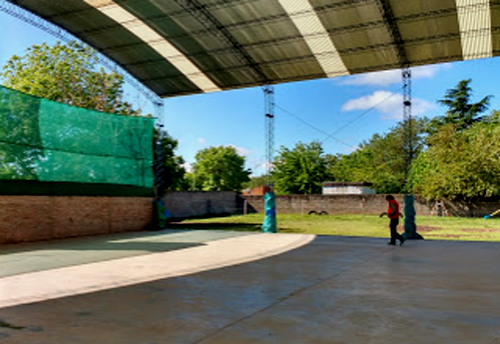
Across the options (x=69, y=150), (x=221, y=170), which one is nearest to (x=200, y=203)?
(x=69, y=150)

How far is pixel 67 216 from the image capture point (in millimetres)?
15203

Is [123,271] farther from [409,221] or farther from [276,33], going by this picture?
[276,33]

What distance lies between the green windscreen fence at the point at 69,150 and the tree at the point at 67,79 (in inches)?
616

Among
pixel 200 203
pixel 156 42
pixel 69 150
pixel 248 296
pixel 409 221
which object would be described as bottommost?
pixel 248 296

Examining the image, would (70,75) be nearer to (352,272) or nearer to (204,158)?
(352,272)

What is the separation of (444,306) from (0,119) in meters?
12.7

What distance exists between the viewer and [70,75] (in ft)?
107

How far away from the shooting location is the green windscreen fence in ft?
44.0

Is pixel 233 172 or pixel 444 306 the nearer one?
pixel 444 306

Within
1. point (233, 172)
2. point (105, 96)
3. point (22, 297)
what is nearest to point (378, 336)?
point (22, 297)

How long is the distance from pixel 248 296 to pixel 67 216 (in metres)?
11.1

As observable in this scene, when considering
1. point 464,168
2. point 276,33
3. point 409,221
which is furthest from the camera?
point 464,168

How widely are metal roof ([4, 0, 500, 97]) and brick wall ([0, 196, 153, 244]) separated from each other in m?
8.31

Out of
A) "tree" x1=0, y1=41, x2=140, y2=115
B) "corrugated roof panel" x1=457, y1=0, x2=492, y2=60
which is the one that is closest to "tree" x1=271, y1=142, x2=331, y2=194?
"tree" x1=0, y1=41, x2=140, y2=115
